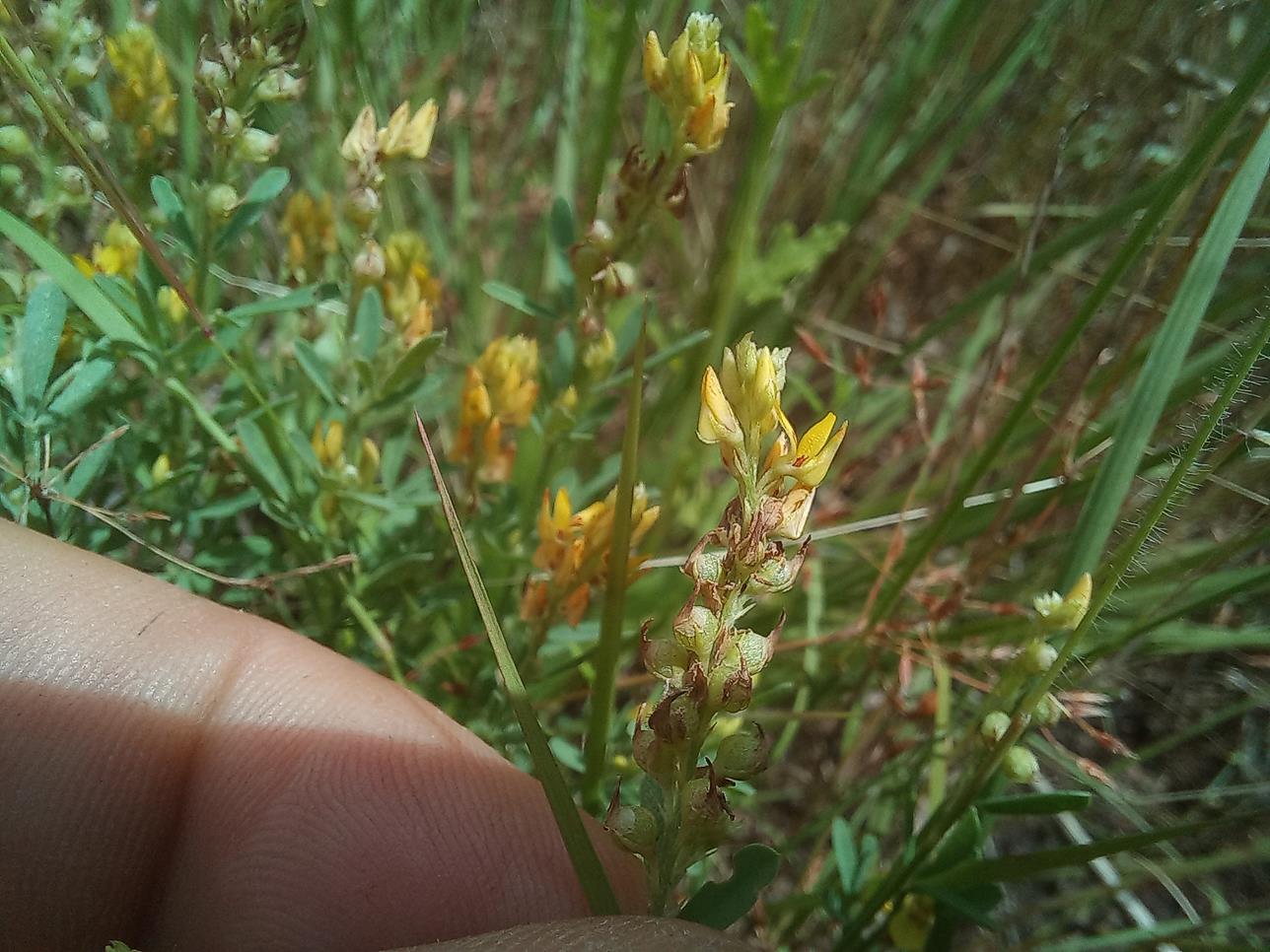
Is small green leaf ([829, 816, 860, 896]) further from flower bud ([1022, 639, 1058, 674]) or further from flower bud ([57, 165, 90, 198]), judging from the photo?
flower bud ([57, 165, 90, 198])

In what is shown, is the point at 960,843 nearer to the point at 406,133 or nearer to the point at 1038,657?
the point at 1038,657

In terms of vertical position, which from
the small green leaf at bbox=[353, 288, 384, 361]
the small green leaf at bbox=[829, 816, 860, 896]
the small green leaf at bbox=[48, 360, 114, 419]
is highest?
the small green leaf at bbox=[353, 288, 384, 361]

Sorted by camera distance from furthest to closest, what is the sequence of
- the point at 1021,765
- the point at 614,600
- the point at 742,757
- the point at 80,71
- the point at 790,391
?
the point at 790,391 → the point at 80,71 → the point at 1021,765 → the point at 614,600 → the point at 742,757

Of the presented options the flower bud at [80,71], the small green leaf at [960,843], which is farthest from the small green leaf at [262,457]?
the small green leaf at [960,843]

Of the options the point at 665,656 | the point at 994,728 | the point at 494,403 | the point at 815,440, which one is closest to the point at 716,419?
the point at 815,440

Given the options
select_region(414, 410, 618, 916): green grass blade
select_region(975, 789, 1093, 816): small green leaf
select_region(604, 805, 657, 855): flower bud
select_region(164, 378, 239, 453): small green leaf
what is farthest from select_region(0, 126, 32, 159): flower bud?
select_region(975, 789, 1093, 816): small green leaf

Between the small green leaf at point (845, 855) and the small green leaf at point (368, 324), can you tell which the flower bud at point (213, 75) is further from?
the small green leaf at point (845, 855)
